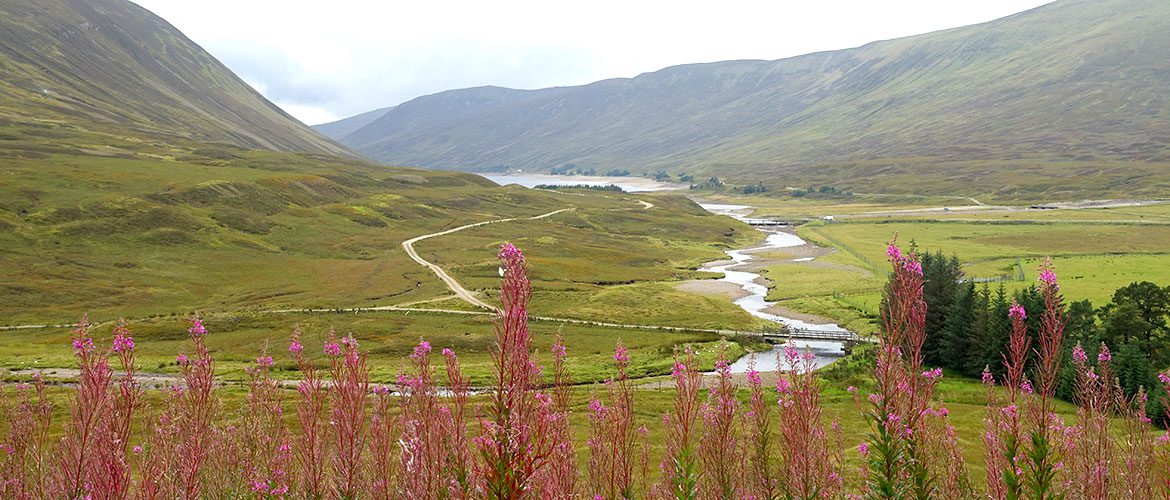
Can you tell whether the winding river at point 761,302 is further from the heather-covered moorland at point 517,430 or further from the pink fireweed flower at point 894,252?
the pink fireweed flower at point 894,252

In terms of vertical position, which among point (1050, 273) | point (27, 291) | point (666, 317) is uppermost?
point (1050, 273)

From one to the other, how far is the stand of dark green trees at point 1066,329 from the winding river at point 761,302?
11372 mm

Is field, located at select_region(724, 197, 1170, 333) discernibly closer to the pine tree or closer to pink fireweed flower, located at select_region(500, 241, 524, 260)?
the pine tree

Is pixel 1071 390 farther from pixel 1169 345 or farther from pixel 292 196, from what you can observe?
pixel 292 196

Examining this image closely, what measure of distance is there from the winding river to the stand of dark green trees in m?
11.4

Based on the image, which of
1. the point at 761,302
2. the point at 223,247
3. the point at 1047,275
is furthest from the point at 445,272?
the point at 1047,275

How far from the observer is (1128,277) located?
101500 mm

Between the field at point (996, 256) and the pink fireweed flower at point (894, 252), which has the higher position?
the pink fireweed flower at point (894, 252)

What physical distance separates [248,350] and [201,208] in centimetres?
10115

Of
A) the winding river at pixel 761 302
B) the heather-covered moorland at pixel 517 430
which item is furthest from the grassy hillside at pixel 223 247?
the heather-covered moorland at pixel 517 430

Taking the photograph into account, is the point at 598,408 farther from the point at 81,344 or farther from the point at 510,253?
the point at 81,344

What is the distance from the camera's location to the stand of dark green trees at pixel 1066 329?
4619 centimetres

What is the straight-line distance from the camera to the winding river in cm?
7362

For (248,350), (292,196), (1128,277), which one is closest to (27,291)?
(248,350)
